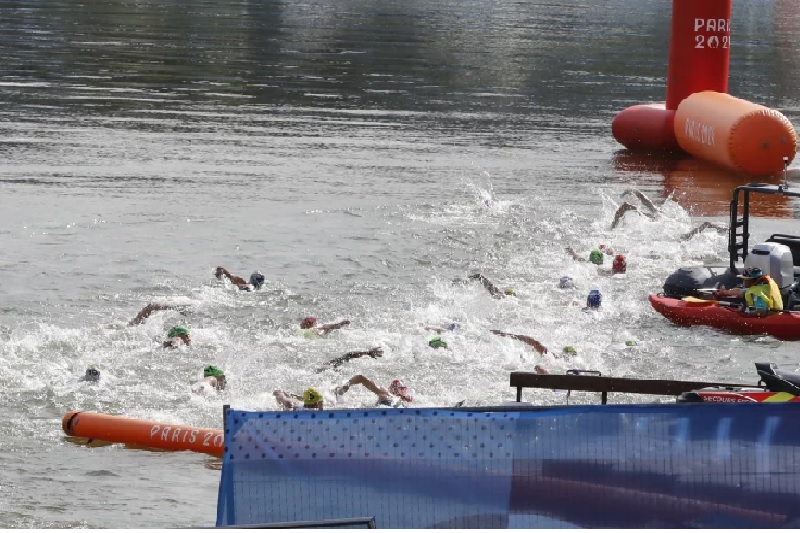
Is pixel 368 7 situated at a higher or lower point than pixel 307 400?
higher

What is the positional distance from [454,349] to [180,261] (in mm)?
7238

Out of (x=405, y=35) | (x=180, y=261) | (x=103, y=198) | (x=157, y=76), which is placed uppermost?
(x=405, y=35)

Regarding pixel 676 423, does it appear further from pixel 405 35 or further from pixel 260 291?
pixel 405 35

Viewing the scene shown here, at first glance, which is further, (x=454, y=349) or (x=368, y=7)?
(x=368, y=7)

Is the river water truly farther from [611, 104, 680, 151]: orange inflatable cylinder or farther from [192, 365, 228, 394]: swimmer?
[611, 104, 680, 151]: orange inflatable cylinder

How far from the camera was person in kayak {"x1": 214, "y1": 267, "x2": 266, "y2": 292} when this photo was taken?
2266cm

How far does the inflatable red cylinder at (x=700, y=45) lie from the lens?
34.9 metres

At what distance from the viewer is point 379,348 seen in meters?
19.2

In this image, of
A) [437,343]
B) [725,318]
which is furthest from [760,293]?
[437,343]

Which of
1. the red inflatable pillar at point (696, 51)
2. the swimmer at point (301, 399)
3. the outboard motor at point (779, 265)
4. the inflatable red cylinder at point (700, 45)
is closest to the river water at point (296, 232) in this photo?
the swimmer at point (301, 399)

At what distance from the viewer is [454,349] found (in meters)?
19.5

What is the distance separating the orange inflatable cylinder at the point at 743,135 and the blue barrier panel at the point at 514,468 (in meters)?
23.6

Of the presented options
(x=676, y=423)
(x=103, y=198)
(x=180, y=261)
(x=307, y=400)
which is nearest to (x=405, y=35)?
(x=103, y=198)

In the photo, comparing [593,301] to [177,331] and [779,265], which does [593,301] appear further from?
[177,331]
